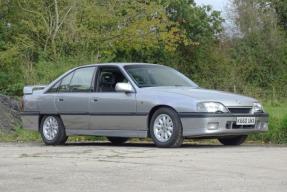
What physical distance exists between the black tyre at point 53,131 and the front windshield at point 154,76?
71.3 inches

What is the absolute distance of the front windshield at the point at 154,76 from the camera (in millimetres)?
12492

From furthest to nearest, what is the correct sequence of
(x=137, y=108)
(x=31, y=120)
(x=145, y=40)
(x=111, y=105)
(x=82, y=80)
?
(x=145, y=40) < (x=31, y=120) < (x=82, y=80) < (x=111, y=105) < (x=137, y=108)

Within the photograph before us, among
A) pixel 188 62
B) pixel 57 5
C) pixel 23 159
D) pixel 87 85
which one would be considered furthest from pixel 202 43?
pixel 23 159

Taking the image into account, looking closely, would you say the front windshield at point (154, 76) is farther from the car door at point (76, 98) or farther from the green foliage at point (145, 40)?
the green foliage at point (145, 40)

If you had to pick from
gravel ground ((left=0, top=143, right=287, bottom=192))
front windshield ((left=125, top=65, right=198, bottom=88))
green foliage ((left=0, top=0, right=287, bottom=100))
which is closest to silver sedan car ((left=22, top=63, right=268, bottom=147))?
front windshield ((left=125, top=65, right=198, bottom=88))

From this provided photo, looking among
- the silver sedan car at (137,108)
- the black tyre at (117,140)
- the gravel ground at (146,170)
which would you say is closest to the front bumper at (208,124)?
the silver sedan car at (137,108)

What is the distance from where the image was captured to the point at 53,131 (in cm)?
1355

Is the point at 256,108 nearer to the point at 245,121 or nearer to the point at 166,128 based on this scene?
the point at 245,121

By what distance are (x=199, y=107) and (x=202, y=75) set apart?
3276cm

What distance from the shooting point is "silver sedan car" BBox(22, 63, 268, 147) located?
452 inches

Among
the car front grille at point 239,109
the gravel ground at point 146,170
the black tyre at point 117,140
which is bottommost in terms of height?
the black tyre at point 117,140

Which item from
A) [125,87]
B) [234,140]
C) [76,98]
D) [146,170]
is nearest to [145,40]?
[76,98]

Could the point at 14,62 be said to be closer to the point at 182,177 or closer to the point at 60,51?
the point at 60,51

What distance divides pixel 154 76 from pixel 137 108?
35.5 inches
